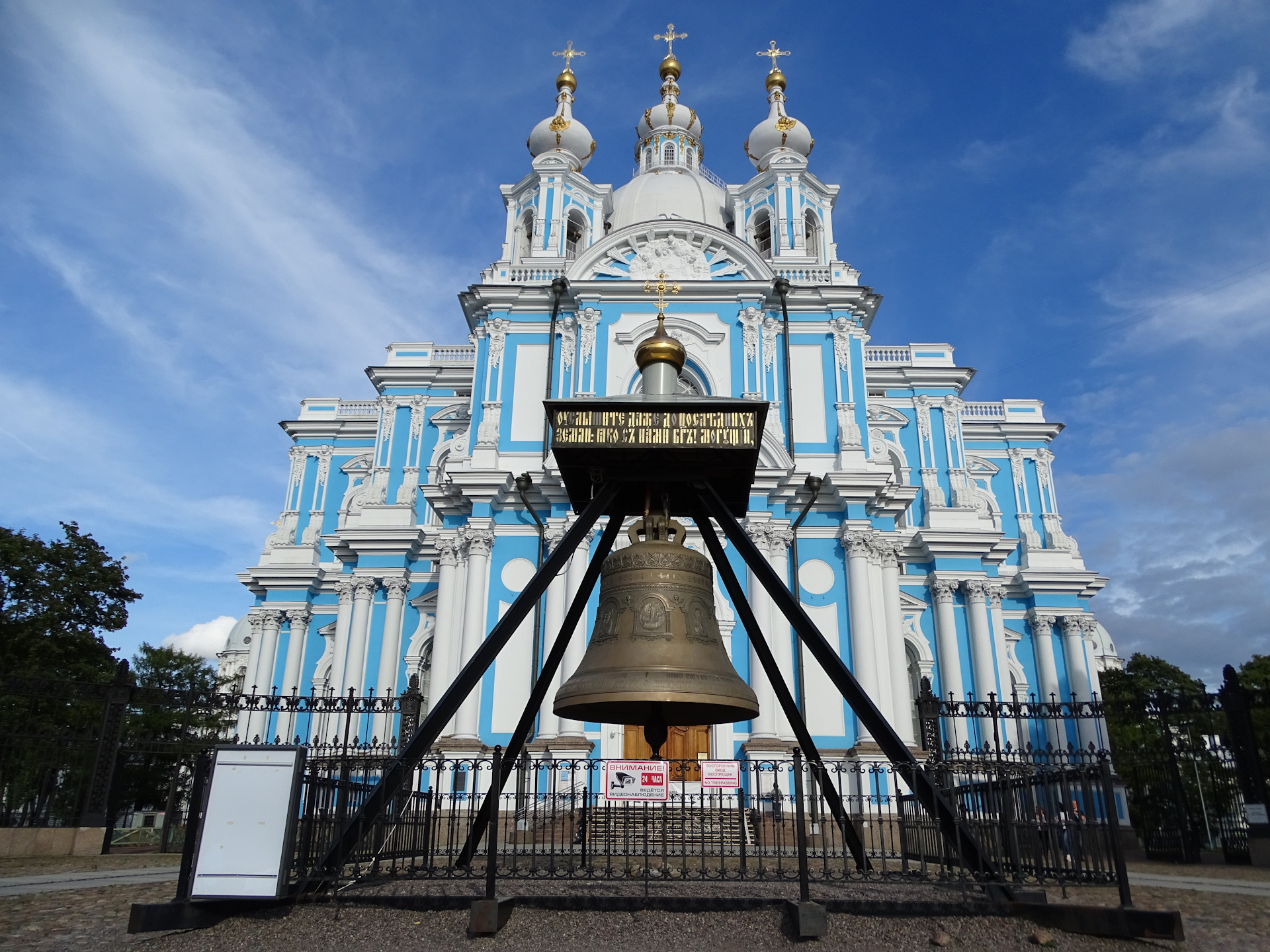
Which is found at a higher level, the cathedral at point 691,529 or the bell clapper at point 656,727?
the cathedral at point 691,529

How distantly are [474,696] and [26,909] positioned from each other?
11.7m

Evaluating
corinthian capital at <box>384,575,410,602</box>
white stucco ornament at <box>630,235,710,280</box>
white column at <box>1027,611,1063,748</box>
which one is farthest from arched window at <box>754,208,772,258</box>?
corinthian capital at <box>384,575,410,602</box>

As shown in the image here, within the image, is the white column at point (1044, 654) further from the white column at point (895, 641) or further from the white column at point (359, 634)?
the white column at point (359, 634)

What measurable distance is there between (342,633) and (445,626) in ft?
18.9

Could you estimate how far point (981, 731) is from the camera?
20594 millimetres

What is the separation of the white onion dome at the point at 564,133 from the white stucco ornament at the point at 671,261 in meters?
7.55

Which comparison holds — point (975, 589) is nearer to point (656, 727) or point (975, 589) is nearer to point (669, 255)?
point (669, 255)

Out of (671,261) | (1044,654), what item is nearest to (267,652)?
(671,261)

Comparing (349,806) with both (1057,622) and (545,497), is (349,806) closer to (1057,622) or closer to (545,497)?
(545,497)

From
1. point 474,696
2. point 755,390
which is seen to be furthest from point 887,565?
point 474,696

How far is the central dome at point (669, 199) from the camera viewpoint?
1120 inches

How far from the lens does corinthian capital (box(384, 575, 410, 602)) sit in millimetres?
24688

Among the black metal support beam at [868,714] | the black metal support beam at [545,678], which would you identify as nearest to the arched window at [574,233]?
the black metal support beam at [545,678]

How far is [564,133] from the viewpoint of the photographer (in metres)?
30.1
